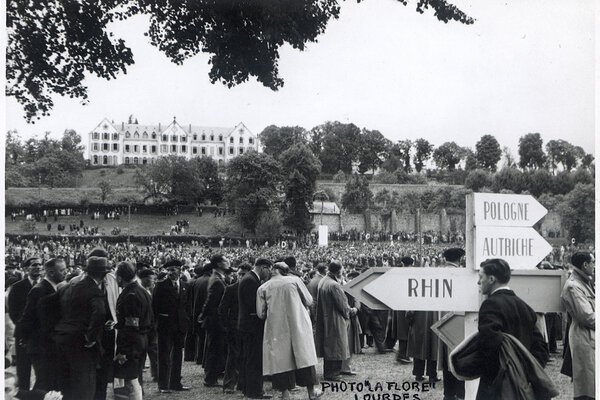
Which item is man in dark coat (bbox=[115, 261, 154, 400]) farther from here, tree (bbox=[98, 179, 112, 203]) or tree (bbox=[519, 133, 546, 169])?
tree (bbox=[519, 133, 546, 169])

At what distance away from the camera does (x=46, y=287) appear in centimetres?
641

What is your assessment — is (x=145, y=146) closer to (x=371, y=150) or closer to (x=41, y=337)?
(x=371, y=150)

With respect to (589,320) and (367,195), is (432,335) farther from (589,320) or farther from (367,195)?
(367,195)

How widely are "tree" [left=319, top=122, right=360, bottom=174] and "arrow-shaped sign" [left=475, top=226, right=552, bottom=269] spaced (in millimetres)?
70450

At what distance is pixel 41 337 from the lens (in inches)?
253

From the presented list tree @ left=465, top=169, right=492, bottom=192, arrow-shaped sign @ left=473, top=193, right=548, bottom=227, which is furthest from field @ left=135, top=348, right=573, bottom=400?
tree @ left=465, top=169, right=492, bottom=192

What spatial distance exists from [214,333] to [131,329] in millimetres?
2216

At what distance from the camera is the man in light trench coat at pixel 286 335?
7.41m

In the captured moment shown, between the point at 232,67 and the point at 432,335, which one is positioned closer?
the point at 232,67

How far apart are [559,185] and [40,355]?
6961cm

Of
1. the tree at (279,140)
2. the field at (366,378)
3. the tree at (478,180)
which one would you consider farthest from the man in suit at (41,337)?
the tree at (478,180)

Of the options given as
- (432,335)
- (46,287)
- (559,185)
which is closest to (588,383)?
(432,335)

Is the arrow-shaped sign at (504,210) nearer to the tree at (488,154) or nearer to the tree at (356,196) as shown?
the tree at (356,196)

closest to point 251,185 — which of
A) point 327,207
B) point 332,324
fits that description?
point 327,207
